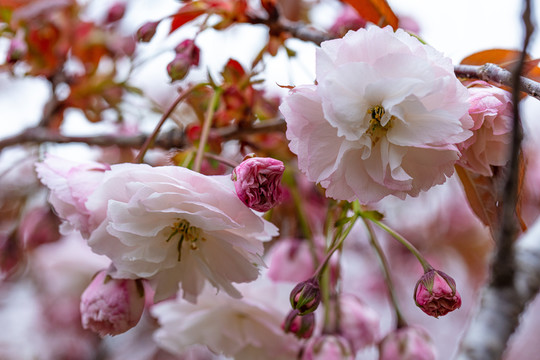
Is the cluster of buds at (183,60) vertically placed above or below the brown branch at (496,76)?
below

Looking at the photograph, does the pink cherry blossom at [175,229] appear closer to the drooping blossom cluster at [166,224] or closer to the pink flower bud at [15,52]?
the drooping blossom cluster at [166,224]

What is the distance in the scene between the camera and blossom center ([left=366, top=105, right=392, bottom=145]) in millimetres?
500

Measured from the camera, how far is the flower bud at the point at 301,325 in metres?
0.66

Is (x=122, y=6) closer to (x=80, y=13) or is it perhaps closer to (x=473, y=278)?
(x=80, y=13)

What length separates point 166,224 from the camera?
1.87 ft

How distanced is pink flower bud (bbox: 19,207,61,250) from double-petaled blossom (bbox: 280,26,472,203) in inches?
27.7

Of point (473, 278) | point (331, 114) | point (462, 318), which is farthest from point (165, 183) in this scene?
point (462, 318)

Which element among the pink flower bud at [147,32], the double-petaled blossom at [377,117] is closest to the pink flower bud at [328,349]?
the double-petaled blossom at [377,117]

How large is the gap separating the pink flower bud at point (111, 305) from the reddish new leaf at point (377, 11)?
1.50 feet

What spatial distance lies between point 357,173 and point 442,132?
86mm

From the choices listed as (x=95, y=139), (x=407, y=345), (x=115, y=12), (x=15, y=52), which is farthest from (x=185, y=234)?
(x=115, y=12)

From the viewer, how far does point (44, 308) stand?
1.91 meters

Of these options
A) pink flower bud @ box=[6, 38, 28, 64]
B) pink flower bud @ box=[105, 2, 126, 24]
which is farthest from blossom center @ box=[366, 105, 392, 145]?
pink flower bud @ box=[105, 2, 126, 24]

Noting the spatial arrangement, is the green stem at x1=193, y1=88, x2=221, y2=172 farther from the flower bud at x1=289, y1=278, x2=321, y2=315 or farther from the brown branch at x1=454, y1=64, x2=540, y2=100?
the brown branch at x1=454, y1=64, x2=540, y2=100
